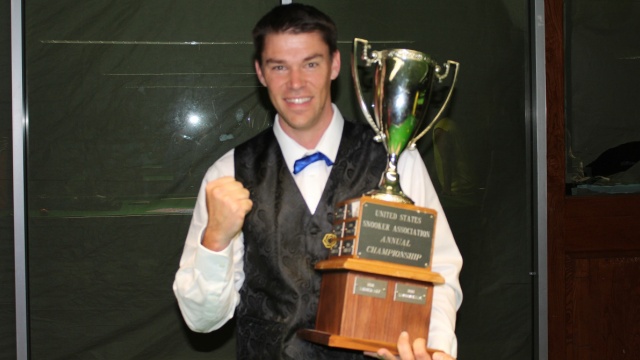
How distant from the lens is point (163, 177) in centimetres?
328

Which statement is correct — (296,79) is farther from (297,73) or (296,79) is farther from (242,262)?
(242,262)

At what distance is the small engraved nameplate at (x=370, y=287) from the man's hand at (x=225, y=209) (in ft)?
0.86

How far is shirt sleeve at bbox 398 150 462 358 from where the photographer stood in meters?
1.79

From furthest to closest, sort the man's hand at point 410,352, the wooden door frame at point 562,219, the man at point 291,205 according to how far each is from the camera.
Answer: the wooden door frame at point 562,219 → the man at point 291,205 → the man's hand at point 410,352

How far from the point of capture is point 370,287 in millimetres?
1716

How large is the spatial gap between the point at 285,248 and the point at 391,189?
0.31 meters

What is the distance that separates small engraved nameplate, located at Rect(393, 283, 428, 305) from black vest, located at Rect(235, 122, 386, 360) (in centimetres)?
24

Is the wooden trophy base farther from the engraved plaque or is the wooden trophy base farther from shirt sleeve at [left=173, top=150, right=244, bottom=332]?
shirt sleeve at [left=173, top=150, right=244, bottom=332]

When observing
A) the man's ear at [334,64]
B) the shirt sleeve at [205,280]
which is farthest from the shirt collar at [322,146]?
the shirt sleeve at [205,280]

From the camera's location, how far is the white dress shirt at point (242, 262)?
177 cm

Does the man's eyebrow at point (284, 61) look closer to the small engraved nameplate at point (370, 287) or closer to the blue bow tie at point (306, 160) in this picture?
the blue bow tie at point (306, 160)

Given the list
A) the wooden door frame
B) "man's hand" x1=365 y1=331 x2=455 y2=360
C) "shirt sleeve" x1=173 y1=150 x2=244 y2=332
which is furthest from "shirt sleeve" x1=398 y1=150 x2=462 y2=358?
the wooden door frame

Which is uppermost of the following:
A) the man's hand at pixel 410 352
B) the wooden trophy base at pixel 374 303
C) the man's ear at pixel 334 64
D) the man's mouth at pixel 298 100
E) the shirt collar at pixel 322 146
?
the man's ear at pixel 334 64

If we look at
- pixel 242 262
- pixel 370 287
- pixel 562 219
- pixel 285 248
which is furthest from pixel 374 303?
pixel 562 219
